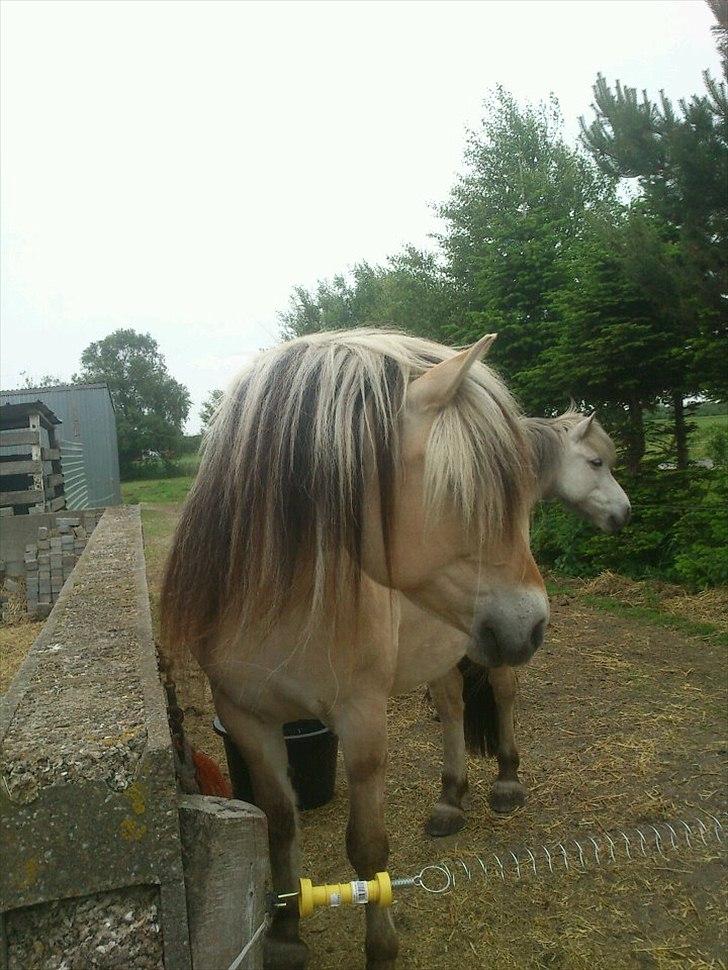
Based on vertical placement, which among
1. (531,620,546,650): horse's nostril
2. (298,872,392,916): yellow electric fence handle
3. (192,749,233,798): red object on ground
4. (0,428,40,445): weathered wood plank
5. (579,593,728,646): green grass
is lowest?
(579,593,728,646): green grass

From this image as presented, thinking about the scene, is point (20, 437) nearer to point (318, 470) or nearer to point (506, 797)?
point (506, 797)

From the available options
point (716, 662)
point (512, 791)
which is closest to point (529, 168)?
point (716, 662)

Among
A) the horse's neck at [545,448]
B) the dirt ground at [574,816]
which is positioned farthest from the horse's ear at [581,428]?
the dirt ground at [574,816]

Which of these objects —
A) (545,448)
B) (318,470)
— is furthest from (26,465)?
(318,470)

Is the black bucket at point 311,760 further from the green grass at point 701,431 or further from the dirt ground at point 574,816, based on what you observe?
the green grass at point 701,431

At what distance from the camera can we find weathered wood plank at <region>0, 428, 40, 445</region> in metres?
7.91

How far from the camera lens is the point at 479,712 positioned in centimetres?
342

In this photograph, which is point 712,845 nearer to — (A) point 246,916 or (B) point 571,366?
(A) point 246,916

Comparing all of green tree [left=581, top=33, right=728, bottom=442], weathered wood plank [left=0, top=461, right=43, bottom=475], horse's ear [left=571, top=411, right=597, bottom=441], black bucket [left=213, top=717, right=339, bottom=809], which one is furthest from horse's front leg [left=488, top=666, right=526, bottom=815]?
weathered wood plank [left=0, top=461, right=43, bottom=475]

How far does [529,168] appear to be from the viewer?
1661cm

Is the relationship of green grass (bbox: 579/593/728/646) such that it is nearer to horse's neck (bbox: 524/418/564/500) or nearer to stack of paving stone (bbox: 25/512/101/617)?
horse's neck (bbox: 524/418/564/500)

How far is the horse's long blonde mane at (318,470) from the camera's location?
4.99ft

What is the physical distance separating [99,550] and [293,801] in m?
3.30

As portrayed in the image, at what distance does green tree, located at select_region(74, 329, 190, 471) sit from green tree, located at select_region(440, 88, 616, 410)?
8.97m
